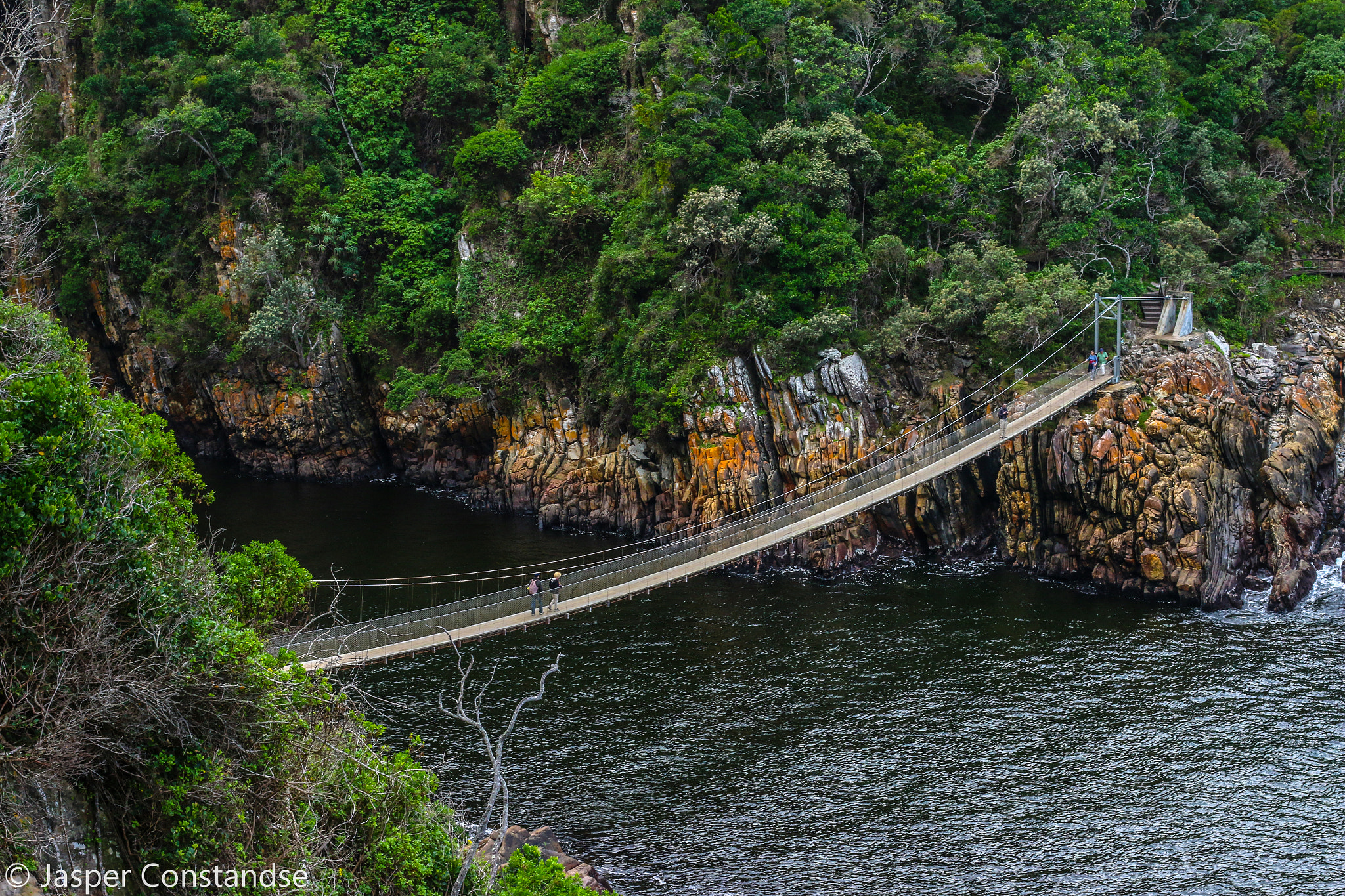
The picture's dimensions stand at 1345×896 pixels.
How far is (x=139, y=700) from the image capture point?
41.0ft

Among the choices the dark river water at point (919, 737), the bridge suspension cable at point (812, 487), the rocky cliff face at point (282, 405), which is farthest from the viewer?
the rocky cliff face at point (282, 405)

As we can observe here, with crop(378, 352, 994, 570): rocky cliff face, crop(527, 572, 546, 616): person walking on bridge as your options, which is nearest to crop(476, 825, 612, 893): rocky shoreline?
crop(527, 572, 546, 616): person walking on bridge

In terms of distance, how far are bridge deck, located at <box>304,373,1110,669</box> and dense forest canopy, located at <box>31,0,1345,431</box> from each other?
3860mm

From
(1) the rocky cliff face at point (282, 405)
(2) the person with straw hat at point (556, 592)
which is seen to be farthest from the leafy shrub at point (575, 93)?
(2) the person with straw hat at point (556, 592)

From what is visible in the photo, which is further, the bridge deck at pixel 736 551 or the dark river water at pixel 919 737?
the bridge deck at pixel 736 551

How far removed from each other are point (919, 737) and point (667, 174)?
2300 cm

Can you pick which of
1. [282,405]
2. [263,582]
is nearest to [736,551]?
[263,582]

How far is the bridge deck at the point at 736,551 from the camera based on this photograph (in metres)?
24.8

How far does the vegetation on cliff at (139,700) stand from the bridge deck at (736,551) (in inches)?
307

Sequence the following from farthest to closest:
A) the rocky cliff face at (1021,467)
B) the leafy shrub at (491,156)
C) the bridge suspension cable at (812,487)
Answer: the leafy shrub at (491,156), the bridge suspension cable at (812,487), the rocky cliff face at (1021,467)

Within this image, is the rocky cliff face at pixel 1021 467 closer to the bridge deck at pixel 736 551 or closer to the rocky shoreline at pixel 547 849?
the bridge deck at pixel 736 551

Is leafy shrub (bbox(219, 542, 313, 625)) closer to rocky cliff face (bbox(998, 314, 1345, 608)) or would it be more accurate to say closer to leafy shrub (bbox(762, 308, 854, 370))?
leafy shrub (bbox(762, 308, 854, 370))

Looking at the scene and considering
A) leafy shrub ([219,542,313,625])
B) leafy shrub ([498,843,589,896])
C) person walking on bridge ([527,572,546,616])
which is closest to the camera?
leafy shrub ([498,843,589,896])

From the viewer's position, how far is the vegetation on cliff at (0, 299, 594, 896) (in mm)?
11914
